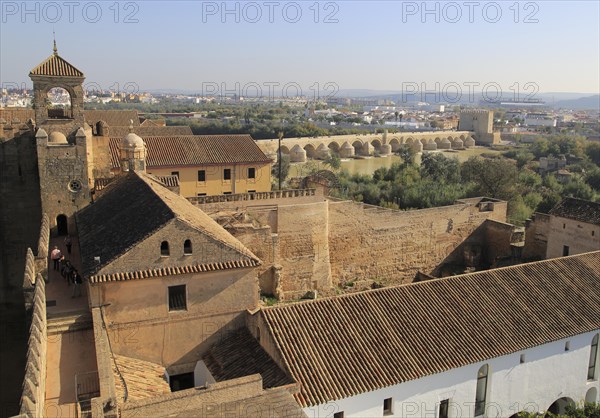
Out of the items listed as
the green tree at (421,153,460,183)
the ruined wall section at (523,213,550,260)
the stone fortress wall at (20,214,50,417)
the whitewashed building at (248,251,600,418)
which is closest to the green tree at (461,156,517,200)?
the green tree at (421,153,460,183)

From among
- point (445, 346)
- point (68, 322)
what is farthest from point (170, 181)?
point (445, 346)

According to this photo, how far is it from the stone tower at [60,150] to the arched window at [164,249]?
572 centimetres

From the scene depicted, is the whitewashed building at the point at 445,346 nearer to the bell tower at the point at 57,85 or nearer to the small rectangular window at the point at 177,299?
the small rectangular window at the point at 177,299

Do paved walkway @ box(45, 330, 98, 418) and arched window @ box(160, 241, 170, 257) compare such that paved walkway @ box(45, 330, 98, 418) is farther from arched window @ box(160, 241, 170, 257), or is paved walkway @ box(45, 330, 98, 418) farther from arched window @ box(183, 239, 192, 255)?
arched window @ box(183, 239, 192, 255)

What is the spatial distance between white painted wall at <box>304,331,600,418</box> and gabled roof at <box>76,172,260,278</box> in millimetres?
4226

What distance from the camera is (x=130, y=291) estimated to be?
40.9 feet

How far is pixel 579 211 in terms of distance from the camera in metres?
21.9

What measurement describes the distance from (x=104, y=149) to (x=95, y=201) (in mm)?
2816

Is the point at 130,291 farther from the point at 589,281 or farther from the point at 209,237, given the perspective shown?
the point at 589,281

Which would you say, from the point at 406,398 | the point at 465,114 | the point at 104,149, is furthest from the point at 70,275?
the point at 465,114

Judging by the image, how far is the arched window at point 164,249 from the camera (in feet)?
41.0

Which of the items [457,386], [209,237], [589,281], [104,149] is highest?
[104,149]

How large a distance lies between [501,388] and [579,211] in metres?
11.8

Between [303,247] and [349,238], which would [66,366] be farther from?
[349,238]
